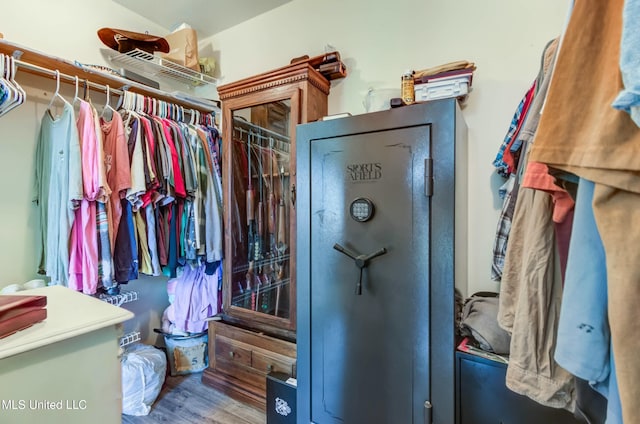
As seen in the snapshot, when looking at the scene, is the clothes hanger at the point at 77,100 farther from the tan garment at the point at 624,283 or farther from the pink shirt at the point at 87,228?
the tan garment at the point at 624,283

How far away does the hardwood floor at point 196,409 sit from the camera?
167cm

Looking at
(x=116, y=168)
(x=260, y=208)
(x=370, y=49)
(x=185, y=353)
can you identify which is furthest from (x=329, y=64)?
(x=185, y=353)

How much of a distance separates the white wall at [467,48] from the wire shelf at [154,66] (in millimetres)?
738

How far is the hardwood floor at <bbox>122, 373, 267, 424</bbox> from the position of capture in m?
1.67

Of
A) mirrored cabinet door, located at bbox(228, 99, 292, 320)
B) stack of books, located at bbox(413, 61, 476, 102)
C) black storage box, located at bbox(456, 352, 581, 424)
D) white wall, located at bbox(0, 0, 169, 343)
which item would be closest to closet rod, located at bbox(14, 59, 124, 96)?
white wall, located at bbox(0, 0, 169, 343)

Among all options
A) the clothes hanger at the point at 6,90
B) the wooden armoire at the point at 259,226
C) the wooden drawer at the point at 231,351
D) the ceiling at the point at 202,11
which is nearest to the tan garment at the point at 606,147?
the wooden armoire at the point at 259,226

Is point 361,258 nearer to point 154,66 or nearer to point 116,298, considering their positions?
point 116,298

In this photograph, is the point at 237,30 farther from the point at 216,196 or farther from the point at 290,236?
the point at 290,236

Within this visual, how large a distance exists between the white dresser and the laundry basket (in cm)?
132

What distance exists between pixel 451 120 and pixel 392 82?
813 millimetres

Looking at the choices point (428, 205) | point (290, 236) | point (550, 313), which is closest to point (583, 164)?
point (550, 313)

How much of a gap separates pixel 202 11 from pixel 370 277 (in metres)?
2.22

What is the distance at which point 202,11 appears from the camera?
7.07 ft

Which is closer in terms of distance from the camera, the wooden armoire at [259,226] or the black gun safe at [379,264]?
the black gun safe at [379,264]
